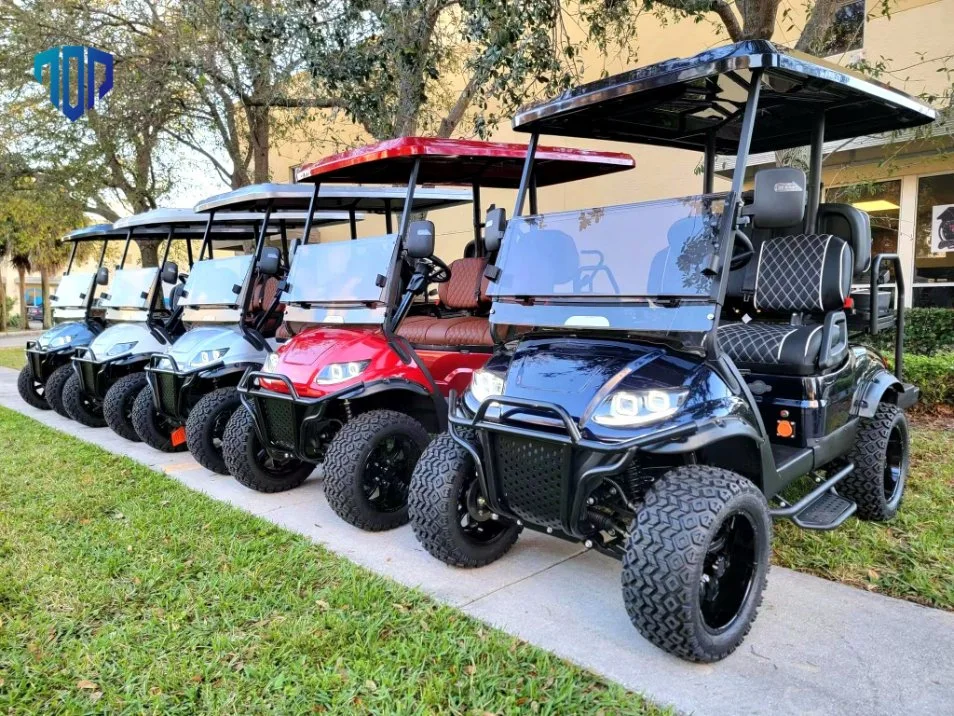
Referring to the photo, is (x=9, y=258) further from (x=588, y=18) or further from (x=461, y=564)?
(x=461, y=564)

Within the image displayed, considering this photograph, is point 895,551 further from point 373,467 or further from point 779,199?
point 373,467

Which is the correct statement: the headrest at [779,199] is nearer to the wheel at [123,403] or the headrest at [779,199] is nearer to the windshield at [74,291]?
the wheel at [123,403]

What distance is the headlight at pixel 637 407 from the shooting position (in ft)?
8.66

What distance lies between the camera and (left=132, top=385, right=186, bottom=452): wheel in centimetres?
588

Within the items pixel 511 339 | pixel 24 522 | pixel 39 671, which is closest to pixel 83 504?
pixel 24 522

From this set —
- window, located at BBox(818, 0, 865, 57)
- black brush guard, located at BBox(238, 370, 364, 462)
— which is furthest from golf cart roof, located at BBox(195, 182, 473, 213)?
window, located at BBox(818, 0, 865, 57)

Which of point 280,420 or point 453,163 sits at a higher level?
point 453,163

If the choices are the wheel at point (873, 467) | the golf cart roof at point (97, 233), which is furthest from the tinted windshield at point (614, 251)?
the golf cart roof at point (97, 233)

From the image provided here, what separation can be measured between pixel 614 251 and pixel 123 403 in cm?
495

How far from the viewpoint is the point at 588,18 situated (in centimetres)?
680

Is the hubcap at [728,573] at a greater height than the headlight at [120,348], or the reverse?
the headlight at [120,348]

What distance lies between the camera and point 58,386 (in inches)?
302

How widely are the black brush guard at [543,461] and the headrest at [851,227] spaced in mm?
2087

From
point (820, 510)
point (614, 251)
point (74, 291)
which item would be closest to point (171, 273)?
point (74, 291)
